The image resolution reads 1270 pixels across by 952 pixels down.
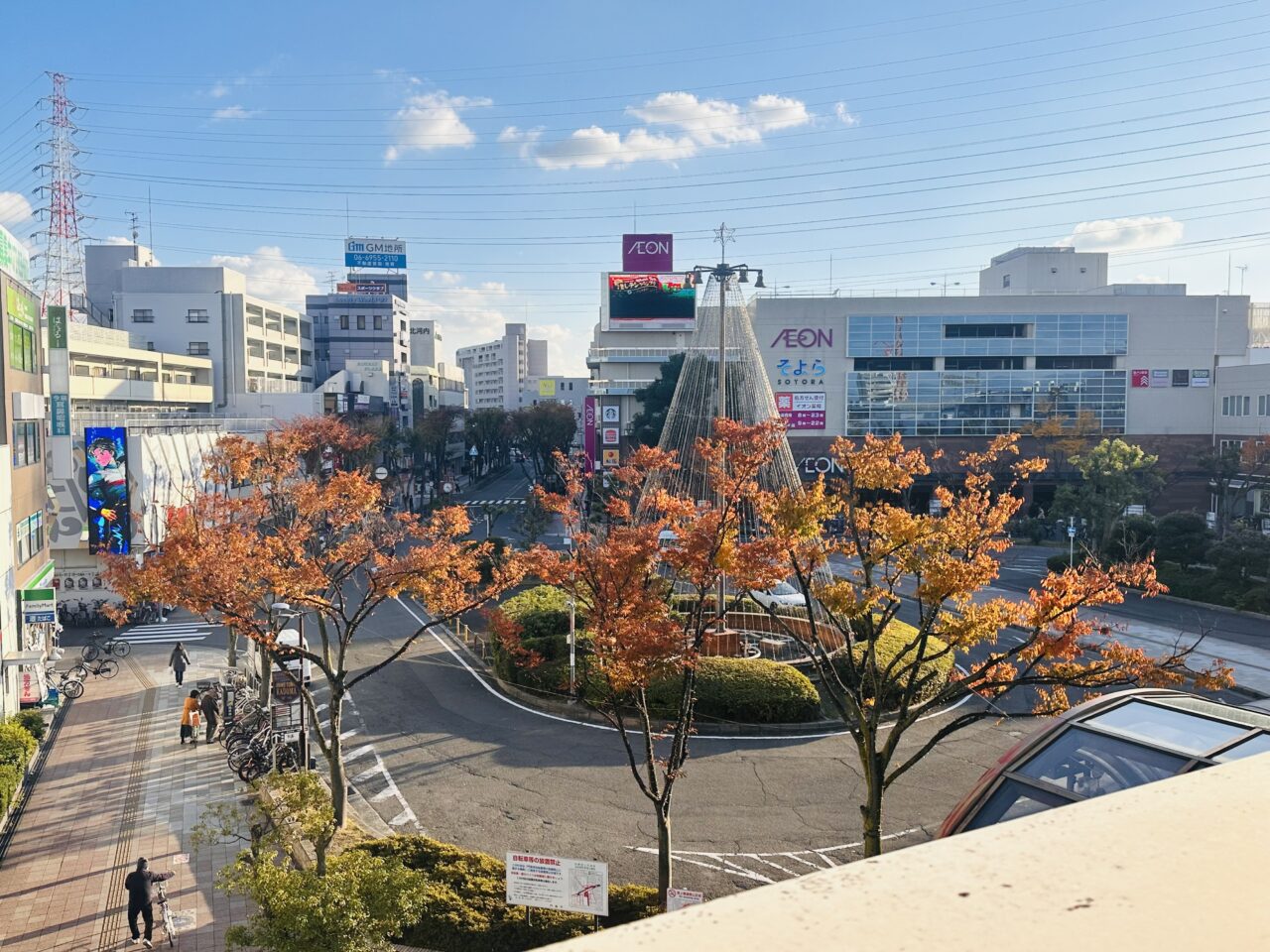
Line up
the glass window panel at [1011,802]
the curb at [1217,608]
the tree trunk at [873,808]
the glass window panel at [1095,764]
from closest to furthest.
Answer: the glass window panel at [1095,764]
the glass window panel at [1011,802]
the tree trunk at [873,808]
the curb at [1217,608]

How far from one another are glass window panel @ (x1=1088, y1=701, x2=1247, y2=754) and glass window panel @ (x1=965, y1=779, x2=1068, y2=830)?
32.0 inches

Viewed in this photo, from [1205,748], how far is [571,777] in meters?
11.5

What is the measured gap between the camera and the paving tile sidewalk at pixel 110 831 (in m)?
10.9

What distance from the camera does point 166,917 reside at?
34.6 ft

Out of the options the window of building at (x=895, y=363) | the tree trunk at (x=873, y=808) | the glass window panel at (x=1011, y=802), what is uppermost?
the window of building at (x=895, y=363)

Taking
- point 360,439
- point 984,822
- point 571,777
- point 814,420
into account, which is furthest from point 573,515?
point 814,420

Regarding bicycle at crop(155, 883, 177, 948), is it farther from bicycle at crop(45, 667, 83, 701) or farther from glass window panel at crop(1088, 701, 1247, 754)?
bicycle at crop(45, 667, 83, 701)

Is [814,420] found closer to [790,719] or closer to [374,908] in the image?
[790,719]

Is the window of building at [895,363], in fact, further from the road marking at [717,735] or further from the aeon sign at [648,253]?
the road marking at [717,735]

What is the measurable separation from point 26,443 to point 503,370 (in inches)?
5709

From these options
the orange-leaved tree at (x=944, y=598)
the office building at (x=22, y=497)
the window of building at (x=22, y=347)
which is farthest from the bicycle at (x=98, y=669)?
the orange-leaved tree at (x=944, y=598)

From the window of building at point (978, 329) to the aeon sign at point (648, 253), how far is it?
25644mm

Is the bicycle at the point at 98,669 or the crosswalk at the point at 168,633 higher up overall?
the bicycle at the point at 98,669

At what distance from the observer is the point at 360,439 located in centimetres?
4009
